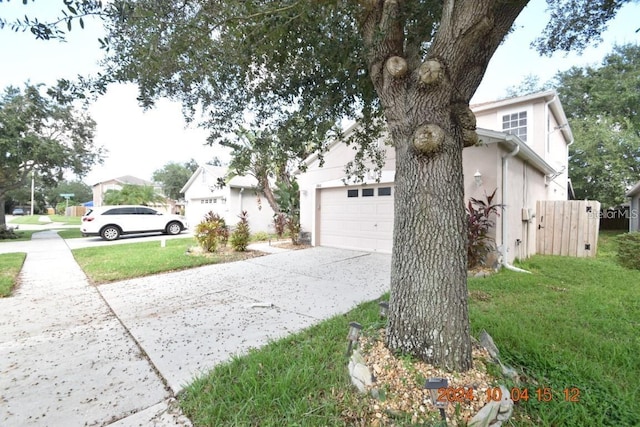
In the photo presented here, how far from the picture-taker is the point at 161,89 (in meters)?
4.04

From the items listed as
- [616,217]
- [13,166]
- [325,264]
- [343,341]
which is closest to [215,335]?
[343,341]

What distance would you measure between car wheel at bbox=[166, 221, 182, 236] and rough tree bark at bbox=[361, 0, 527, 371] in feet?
50.9

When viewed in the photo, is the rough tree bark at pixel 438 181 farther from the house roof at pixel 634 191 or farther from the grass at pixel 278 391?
the house roof at pixel 634 191

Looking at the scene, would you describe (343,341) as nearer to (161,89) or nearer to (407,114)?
(407,114)

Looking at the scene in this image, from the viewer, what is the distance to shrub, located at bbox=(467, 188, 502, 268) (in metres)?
6.04

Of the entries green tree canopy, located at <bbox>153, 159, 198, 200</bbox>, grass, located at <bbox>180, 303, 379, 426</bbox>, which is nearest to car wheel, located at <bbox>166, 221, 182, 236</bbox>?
grass, located at <bbox>180, 303, 379, 426</bbox>

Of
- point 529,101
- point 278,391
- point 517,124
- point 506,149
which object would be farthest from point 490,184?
point 278,391

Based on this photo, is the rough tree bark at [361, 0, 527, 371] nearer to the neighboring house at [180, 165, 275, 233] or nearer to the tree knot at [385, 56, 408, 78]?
the tree knot at [385, 56, 408, 78]

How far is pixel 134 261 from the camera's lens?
757cm

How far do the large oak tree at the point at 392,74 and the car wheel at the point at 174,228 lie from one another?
12614 mm

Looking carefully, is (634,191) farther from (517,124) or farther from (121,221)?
(121,221)


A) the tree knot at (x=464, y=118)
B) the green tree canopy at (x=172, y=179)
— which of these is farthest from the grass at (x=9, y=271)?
the green tree canopy at (x=172, y=179)

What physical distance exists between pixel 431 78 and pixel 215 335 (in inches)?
132

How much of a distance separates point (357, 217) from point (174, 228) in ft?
36.2
